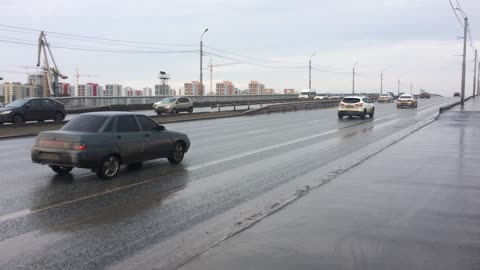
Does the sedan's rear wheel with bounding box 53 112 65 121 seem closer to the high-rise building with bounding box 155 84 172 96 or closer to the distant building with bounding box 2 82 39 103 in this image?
the distant building with bounding box 2 82 39 103

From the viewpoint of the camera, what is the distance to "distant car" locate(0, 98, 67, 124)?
25250mm

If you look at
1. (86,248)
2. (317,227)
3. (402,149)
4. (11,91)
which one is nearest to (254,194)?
(317,227)

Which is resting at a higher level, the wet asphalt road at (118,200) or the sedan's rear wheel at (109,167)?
the sedan's rear wheel at (109,167)

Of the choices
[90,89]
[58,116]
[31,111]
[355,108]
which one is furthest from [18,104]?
[90,89]

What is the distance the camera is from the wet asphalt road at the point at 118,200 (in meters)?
5.39

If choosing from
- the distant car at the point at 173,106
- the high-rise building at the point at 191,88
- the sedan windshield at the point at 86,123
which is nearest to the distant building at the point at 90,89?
the high-rise building at the point at 191,88

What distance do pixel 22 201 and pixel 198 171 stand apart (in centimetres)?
416

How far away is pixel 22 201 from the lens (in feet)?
25.5

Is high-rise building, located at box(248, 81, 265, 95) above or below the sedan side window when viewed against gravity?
above

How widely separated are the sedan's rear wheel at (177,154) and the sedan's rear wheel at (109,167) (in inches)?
81.4

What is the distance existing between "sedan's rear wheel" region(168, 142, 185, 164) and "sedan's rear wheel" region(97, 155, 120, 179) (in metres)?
2.07

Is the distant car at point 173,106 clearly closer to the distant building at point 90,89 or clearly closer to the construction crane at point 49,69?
the construction crane at point 49,69

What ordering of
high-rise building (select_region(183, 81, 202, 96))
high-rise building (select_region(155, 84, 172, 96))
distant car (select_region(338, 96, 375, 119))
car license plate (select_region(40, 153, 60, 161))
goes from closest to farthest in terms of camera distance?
1. car license plate (select_region(40, 153, 60, 161))
2. distant car (select_region(338, 96, 375, 119))
3. high-rise building (select_region(155, 84, 172, 96))
4. high-rise building (select_region(183, 81, 202, 96))

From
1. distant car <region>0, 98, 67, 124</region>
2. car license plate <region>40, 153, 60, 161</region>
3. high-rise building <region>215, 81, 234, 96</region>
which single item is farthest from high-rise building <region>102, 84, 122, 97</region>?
car license plate <region>40, 153, 60, 161</region>
